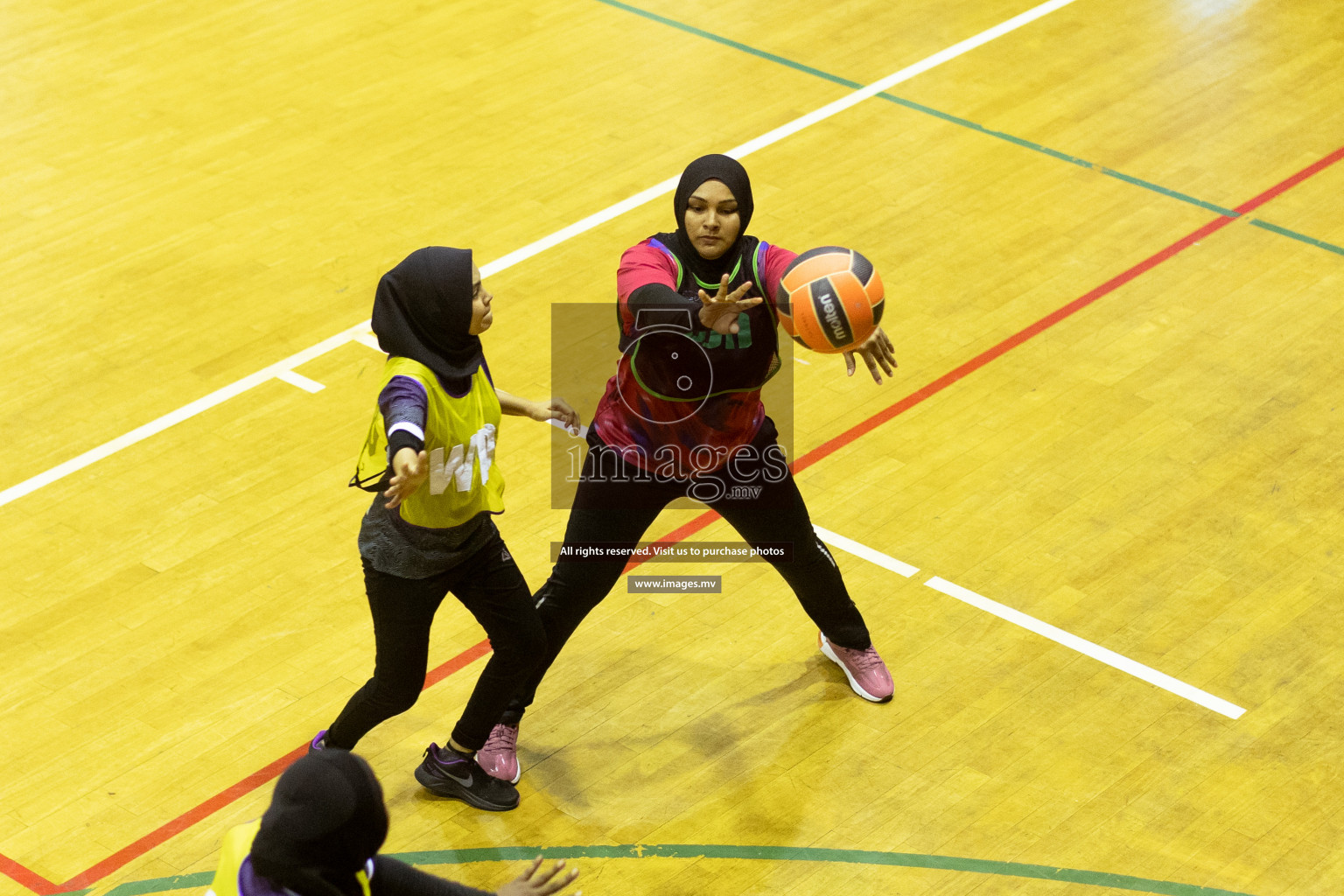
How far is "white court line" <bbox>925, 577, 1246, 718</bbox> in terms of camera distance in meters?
6.54

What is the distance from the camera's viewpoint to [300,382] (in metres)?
8.52

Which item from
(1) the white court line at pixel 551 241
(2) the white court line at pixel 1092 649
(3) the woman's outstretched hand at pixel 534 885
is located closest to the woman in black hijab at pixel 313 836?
(3) the woman's outstretched hand at pixel 534 885

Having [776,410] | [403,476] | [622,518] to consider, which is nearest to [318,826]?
[403,476]

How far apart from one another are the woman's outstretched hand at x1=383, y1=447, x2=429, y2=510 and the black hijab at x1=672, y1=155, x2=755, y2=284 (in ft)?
4.24

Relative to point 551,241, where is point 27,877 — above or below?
below

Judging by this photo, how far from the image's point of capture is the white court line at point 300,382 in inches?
334

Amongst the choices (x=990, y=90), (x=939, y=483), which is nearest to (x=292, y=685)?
(x=939, y=483)

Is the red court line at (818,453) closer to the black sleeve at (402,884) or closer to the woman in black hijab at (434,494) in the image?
the woman in black hijab at (434,494)

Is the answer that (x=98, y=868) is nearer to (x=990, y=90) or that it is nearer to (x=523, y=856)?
(x=523, y=856)

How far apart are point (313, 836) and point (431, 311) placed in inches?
79.4

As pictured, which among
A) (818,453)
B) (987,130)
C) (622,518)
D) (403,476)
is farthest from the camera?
(987,130)

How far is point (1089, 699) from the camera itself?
6562mm

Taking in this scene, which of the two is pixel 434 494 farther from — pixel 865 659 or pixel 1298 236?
pixel 1298 236

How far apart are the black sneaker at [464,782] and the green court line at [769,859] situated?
8.2 inches
